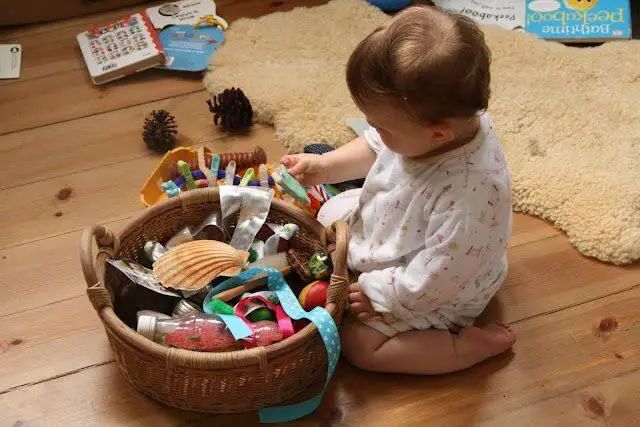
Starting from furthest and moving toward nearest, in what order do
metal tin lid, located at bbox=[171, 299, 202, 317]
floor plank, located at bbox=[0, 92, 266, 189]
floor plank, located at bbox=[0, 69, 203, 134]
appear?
floor plank, located at bbox=[0, 69, 203, 134]
floor plank, located at bbox=[0, 92, 266, 189]
metal tin lid, located at bbox=[171, 299, 202, 317]

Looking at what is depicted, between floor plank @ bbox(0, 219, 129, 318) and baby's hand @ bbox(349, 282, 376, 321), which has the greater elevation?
baby's hand @ bbox(349, 282, 376, 321)

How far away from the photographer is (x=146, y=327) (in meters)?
0.98

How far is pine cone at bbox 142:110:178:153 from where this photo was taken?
4.68 feet

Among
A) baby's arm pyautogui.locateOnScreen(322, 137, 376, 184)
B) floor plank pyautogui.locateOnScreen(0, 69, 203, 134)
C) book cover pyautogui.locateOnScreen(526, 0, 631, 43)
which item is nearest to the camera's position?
baby's arm pyautogui.locateOnScreen(322, 137, 376, 184)

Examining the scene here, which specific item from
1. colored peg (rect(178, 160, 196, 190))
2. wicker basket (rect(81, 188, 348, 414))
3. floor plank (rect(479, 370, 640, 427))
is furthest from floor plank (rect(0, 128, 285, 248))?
floor plank (rect(479, 370, 640, 427))

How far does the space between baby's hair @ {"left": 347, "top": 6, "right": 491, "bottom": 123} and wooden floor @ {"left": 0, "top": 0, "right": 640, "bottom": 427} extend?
1.40 feet

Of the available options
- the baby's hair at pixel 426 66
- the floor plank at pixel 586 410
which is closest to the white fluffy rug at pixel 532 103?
the floor plank at pixel 586 410

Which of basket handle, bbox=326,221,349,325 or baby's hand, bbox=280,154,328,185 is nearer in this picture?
basket handle, bbox=326,221,349,325

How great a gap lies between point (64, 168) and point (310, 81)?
0.54 m

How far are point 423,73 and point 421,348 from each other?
420mm

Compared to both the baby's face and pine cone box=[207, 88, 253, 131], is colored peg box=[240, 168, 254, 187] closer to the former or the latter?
pine cone box=[207, 88, 253, 131]

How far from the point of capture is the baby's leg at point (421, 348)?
105cm

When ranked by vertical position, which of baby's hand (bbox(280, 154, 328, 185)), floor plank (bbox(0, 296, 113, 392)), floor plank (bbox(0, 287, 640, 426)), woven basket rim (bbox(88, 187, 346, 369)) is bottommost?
floor plank (bbox(0, 287, 640, 426))

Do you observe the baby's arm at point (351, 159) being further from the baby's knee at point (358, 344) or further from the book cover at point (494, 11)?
the book cover at point (494, 11)
